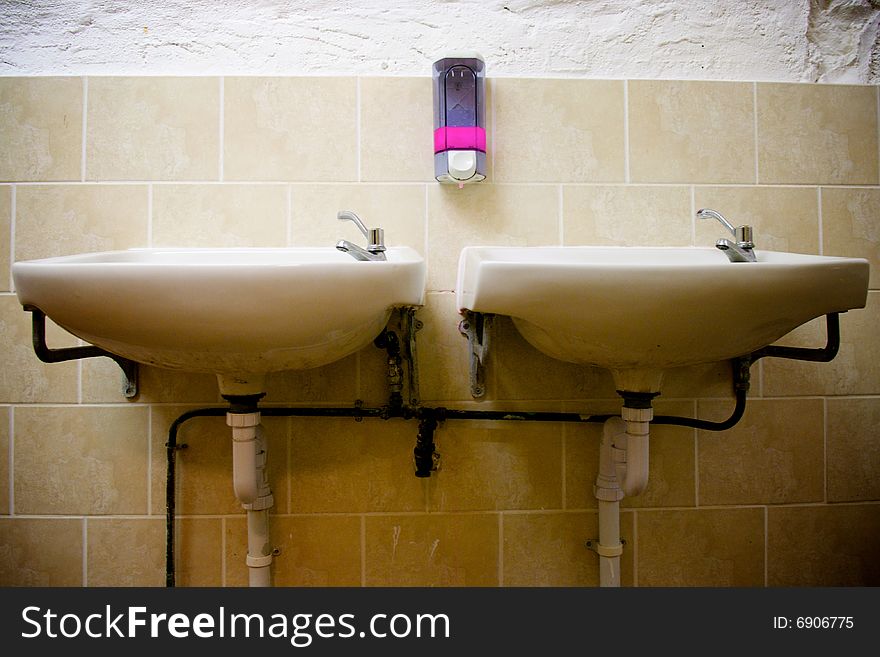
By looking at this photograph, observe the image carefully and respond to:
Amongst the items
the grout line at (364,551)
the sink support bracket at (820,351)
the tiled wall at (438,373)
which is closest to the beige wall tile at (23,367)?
the tiled wall at (438,373)

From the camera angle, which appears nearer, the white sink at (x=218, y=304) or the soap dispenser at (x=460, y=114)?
the white sink at (x=218, y=304)

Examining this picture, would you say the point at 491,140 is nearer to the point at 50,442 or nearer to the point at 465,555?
the point at 465,555

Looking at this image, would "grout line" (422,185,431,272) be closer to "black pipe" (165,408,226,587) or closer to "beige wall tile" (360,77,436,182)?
"beige wall tile" (360,77,436,182)

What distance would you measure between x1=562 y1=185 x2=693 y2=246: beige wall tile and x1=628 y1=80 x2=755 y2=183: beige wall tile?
4 centimetres

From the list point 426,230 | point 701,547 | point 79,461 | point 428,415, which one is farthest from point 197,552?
point 701,547

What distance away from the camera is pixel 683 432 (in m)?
1.09

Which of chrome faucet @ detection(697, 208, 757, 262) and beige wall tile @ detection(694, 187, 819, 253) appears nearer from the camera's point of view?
chrome faucet @ detection(697, 208, 757, 262)

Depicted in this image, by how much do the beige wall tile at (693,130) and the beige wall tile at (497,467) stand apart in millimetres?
550

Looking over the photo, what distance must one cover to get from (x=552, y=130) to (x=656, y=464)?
2.20ft

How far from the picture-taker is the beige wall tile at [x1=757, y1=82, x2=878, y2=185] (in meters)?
1.09

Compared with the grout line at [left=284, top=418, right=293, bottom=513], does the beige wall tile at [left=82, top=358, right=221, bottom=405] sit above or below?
above

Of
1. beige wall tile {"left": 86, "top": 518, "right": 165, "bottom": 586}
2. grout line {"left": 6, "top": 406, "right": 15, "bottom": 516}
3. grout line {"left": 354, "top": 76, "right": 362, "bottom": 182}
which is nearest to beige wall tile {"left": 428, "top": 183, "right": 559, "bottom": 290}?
grout line {"left": 354, "top": 76, "right": 362, "bottom": 182}

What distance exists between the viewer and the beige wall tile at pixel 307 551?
1.05 m

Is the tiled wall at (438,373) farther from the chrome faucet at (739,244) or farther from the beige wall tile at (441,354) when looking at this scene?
the chrome faucet at (739,244)
